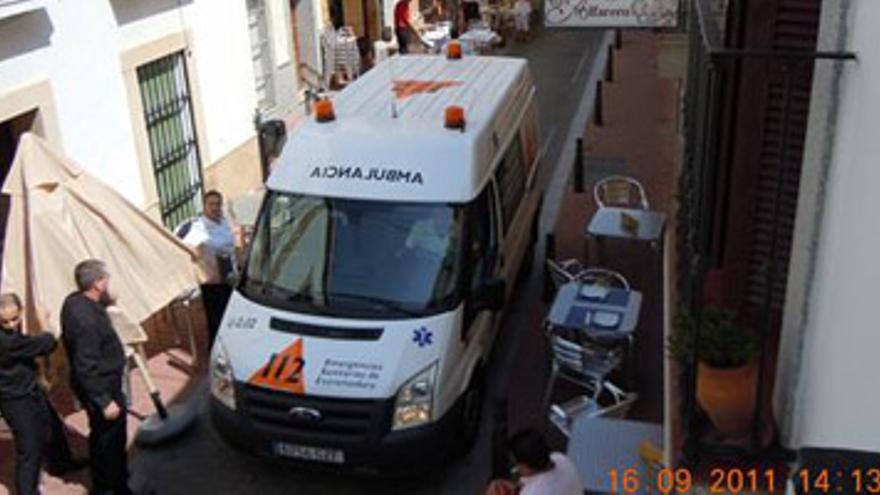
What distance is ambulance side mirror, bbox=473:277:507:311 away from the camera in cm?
752

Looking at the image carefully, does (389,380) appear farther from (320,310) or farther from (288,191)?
(288,191)

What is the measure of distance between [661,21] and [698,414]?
704 centimetres

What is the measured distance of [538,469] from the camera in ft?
16.5

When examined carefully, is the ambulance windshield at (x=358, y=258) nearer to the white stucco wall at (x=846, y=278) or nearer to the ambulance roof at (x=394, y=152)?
the ambulance roof at (x=394, y=152)

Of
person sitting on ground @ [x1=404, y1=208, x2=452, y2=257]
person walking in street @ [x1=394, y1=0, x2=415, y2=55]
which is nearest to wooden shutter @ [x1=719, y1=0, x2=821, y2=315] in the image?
person sitting on ground @ [x1=404, y1=208, x2=452, y2=257]

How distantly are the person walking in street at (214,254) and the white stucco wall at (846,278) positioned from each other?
5645mm

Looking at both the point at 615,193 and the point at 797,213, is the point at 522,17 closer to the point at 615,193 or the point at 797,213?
the point at 615,193

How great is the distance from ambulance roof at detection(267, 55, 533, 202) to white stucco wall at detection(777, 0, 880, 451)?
3.31 metres

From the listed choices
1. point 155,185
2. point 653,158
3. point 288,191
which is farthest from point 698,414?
point 653,158

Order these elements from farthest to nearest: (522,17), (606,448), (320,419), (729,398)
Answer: (522,17)
(320,419)
(606,448)
(729,398)

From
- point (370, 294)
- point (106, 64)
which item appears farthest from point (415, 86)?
point (106, 64)

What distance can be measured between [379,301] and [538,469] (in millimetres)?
2438

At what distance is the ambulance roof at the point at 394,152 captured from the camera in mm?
7434
